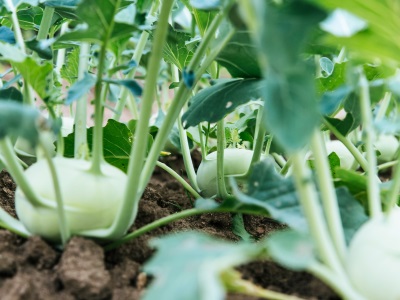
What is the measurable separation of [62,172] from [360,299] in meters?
0.42

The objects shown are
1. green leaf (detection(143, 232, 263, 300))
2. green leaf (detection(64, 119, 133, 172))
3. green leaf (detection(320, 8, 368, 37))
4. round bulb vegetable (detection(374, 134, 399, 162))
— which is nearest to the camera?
green leaf (detection(143, 232, 263, 300))

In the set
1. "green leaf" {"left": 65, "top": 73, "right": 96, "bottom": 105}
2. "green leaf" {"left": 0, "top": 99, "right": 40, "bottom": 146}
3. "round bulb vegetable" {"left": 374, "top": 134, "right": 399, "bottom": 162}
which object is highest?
"green leaf" {"left": 0, "top": 99, "right": 40, "bottom": 146}

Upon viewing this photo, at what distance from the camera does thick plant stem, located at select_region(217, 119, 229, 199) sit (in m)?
1.07

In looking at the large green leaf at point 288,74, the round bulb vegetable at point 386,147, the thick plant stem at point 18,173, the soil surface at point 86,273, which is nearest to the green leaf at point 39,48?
the thick plant stem at point 18,173

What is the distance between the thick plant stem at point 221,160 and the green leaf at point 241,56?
0.16 metres

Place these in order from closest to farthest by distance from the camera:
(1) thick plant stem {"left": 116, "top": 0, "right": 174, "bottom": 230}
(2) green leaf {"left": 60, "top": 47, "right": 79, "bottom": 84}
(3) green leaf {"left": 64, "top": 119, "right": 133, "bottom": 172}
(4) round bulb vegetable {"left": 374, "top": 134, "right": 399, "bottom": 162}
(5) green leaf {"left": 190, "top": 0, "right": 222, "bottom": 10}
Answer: (1) thick plant stem {"left": 116, "top": 0, "right": 174, "bottom": 230} < (5) green leaf {"left": 190, "top": 0, "right": 222, "bottom": 10} < (3) green leaf {"left": 64, "top": 119, "right": 133, "bottom": 172} < (2) green leaf {"left": 60, "top": 47, "right": 79, "bottom": 84} < (4) round bulb vegetable {"left": 374, "top": 134, "right": 399, "bottom": 162}

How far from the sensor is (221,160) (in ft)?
3.52

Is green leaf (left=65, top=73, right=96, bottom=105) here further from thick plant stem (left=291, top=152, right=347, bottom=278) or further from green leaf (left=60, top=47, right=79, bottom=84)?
green leaf (left=60, top=47, right=79, bottom=84)

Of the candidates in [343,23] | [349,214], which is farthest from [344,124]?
[349,214]

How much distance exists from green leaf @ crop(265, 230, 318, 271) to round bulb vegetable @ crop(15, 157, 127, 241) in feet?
0.99

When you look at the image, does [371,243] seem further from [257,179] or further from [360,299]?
[257,179]

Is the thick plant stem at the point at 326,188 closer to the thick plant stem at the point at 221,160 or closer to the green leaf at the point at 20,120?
the green leaf at the point at 20,120

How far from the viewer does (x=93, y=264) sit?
2.24 ft

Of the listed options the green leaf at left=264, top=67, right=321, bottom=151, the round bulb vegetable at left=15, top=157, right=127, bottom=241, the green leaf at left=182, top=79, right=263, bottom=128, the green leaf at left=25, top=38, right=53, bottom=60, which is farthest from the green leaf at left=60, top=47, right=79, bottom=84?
the green leaf at left=264, top=67, right=321, bottom=151
